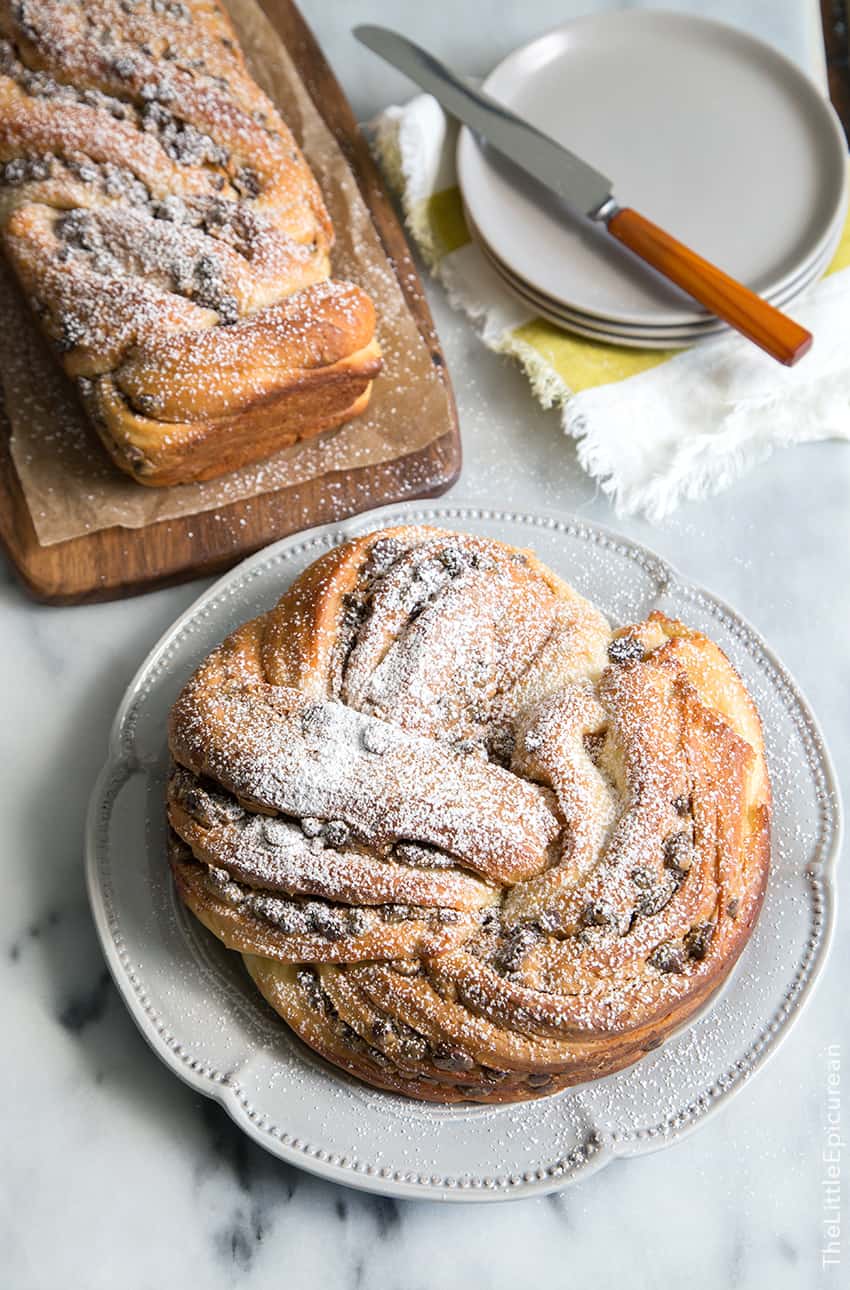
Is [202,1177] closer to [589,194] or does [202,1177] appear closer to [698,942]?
[698,942]

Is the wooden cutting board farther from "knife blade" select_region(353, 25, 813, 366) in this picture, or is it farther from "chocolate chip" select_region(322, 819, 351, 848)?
"chocolate chip" select_region(322, 819, 351, 848)

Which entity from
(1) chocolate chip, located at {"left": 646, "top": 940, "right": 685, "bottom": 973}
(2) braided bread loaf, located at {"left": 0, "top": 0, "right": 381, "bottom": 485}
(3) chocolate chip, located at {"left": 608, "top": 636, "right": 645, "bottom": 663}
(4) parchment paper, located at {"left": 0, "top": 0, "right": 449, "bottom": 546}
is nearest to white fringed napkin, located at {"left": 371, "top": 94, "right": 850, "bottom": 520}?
(4) parchment paper, located at {"left": 0, "top": 0, "right": 449, "bottom": 546}

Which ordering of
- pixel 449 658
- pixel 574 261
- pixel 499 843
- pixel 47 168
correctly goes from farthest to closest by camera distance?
pixel 574 261
pixel 47 168
pixel 449 658
pixel 499 843

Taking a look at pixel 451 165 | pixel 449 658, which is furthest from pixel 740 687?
pixel 451 165

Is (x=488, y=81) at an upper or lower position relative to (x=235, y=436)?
upper

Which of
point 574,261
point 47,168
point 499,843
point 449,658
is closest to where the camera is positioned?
point 499,843

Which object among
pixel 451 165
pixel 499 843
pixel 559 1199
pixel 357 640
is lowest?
pixel 559 1199

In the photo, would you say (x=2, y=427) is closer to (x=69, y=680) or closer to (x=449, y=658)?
(x=69, y=680)
